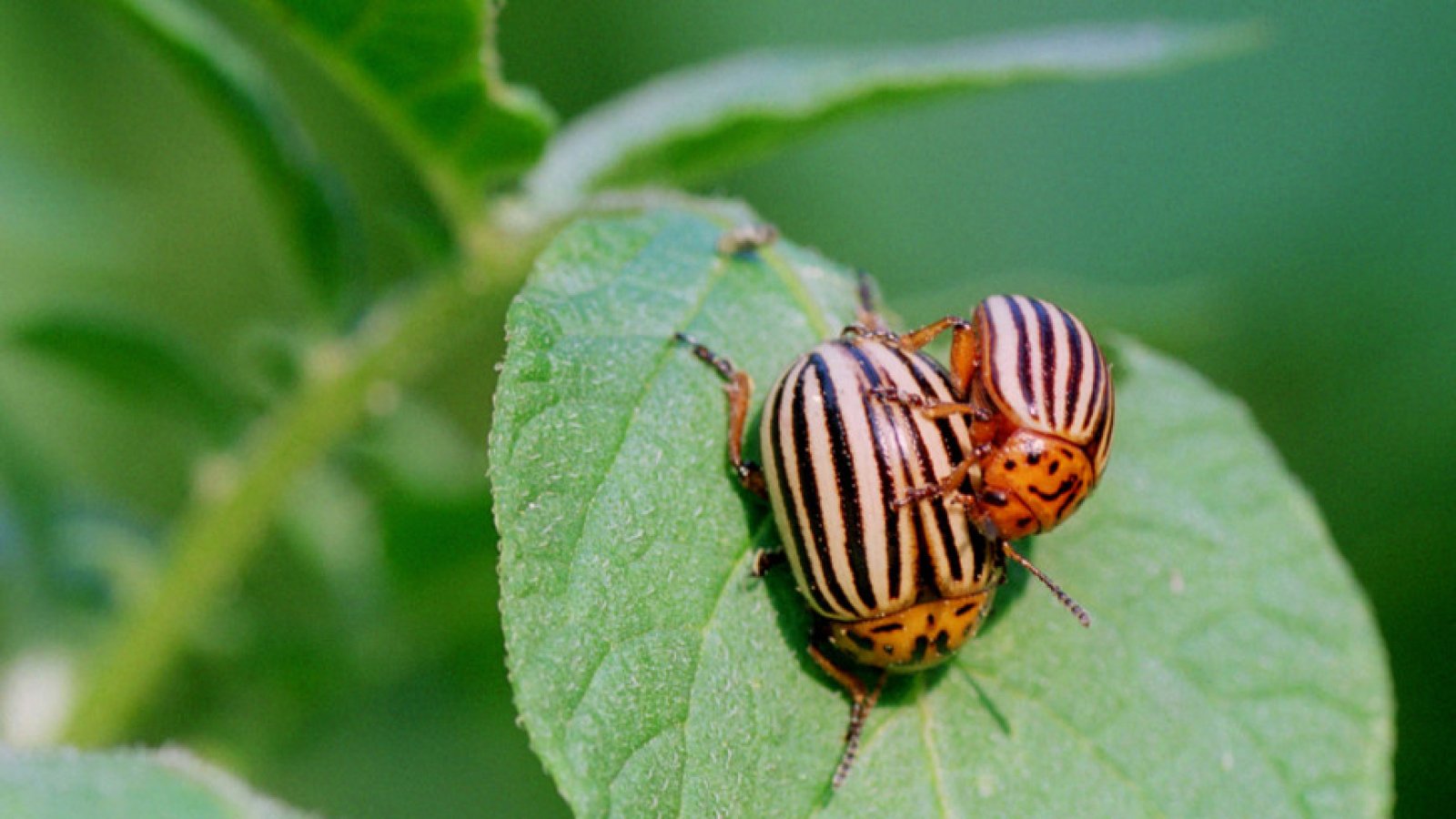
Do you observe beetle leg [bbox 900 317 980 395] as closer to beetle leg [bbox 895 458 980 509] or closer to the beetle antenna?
beetle leg [bbox 895 458 980 509]

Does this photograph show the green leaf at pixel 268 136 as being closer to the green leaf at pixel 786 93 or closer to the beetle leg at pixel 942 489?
the green leaf at pixel 786 93

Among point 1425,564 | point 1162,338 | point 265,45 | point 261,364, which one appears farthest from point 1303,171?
point 261,364

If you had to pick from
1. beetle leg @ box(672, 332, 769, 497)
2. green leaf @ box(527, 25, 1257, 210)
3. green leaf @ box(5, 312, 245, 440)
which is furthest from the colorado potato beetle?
green leaf @ box(5, 312, 245, 440)

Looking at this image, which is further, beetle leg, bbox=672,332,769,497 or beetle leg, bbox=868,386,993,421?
beetle leg, bbox=868,386,993,421

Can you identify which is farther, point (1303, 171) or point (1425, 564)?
point (1303, 171)

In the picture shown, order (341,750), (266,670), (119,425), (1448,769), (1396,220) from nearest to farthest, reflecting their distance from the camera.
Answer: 1. (266,670)
2. (341,750)
3. (1448,769)
4. (119,425)
5. (1396,220)

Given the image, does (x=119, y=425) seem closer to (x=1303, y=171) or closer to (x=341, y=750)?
(x=341, y=750)
